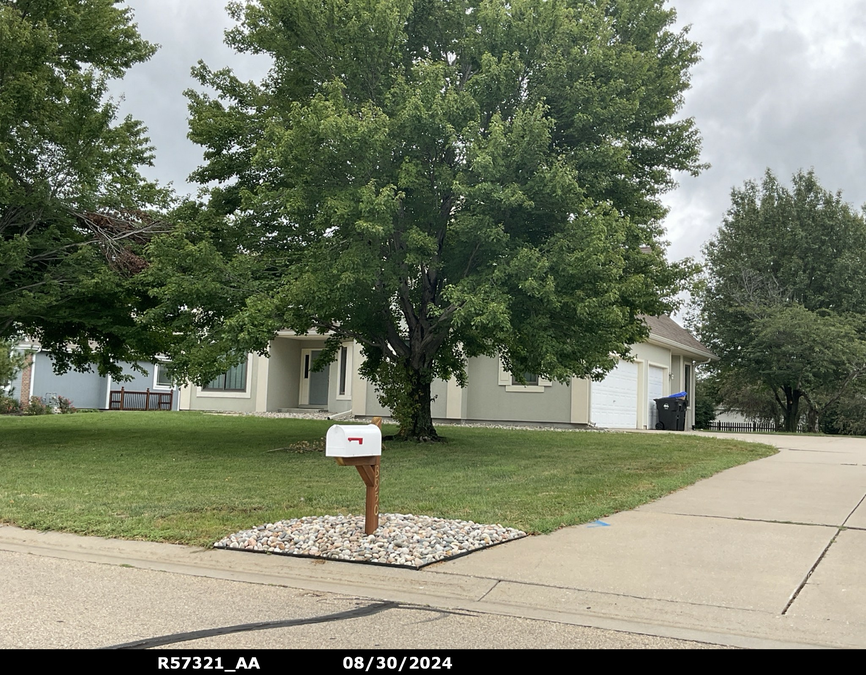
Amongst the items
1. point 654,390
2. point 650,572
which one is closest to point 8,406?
point 654,390

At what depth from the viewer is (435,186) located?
13641 millimetres

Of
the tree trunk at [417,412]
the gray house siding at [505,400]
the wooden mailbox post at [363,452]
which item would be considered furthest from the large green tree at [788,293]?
the wooden mailbox post at [363,452]

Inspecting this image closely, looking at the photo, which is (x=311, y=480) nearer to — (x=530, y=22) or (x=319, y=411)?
(x=530, y=22)

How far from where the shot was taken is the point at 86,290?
14352 millimetres

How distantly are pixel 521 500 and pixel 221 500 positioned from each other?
11.6ft

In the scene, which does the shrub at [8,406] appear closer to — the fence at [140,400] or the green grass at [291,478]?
the fence at [140,400]

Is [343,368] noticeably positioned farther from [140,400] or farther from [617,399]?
[140,400]

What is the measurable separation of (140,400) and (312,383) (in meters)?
9.30

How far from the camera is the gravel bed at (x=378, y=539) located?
6.64 m

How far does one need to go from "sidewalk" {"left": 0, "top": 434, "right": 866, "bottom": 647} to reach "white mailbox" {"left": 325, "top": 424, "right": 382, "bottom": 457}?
94 cm

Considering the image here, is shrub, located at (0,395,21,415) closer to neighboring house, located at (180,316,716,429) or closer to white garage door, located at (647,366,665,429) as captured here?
neighboring house, located at (180,316,716,429)

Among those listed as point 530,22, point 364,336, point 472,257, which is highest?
point 530,22

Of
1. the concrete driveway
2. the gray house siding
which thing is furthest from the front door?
the concrete driveway
